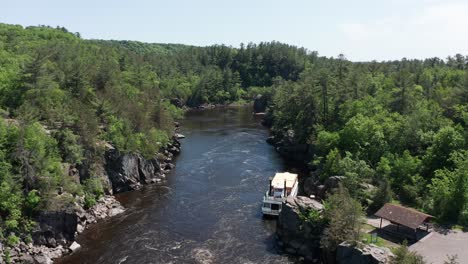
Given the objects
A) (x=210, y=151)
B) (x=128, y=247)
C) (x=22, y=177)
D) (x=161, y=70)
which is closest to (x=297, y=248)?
(x=128, y=247)

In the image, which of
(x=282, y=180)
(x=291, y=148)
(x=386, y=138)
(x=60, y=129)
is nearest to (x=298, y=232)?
(x=282, y=180)

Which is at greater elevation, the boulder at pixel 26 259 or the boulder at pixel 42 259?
the boulder at pixel 26 259

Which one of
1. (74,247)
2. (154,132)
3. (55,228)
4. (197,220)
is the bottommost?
(74,247)

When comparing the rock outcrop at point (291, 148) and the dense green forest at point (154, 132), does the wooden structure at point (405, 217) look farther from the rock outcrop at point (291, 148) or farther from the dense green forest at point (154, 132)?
the rock outcrop at point (291, 148)

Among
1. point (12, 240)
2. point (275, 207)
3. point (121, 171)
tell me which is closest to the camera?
point (12, 240)

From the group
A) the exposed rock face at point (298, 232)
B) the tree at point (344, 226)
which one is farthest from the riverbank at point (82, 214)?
the tree at point (344, 226)

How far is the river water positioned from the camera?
46750 millimetres

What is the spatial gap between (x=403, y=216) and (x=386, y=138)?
2787 centimetres

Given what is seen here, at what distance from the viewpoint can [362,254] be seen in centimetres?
4044

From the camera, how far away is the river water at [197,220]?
46.8 m

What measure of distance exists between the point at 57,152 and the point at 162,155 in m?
28.6

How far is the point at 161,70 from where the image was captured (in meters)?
189

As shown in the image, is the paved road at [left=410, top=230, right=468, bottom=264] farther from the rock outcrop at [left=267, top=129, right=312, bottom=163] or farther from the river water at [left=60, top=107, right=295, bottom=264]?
the rock outcrop at [left=267, top=129, right=312, bottom=163]

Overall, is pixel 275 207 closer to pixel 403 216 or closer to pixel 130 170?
pixel 403 216
